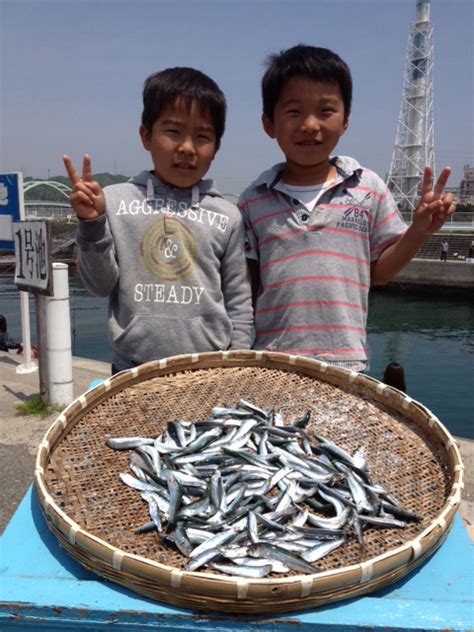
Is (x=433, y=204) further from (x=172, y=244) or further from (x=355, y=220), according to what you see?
(x=172, y=244)

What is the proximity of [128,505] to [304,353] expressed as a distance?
1400mm

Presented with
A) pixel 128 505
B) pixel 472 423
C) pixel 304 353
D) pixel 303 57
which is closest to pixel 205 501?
pixel 128 505

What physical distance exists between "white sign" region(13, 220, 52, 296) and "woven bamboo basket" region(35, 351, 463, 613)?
3.45 metres

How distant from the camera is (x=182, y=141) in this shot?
283 centimetres

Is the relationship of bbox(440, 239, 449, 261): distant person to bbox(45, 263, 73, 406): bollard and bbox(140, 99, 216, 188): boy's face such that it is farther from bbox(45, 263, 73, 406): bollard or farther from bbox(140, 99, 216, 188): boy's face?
bbox(140, 99, 216, 188): boy's face

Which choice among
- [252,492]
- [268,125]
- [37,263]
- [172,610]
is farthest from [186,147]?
[37,263]

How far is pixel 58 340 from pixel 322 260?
4055mm

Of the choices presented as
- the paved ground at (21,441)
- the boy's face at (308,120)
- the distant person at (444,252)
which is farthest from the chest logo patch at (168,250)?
the distant person at (444,252)

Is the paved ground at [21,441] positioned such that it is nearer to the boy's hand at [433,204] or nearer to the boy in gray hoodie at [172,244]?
the boy's hand at [433,204]

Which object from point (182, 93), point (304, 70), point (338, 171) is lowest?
point (338, 171)

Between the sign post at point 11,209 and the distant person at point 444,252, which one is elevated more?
the sign post at point 11,209

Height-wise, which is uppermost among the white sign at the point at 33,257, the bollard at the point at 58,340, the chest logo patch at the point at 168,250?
the chest logo patch at the point at 168,250

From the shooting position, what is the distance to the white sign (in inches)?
230

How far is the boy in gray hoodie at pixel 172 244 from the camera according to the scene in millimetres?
2822
